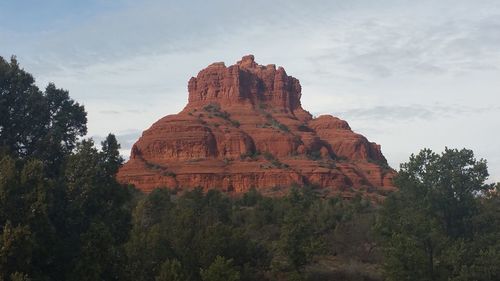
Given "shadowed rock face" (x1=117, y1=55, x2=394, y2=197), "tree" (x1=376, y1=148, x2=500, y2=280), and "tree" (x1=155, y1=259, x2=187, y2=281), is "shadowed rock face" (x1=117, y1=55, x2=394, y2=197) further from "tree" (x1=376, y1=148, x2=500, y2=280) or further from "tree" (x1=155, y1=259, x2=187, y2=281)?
"tree" (x1=155, y1=259, x2=187, y2=281)

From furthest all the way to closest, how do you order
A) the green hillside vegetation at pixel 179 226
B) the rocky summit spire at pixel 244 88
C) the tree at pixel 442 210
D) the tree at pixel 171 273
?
1. the rocky summit spire at pixel 244 88
2. the tree at pixel 442 210
3. the tree at pixel 171 273
4. the green hillside vegetation at pixel 179 226

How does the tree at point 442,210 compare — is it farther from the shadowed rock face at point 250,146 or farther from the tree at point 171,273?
the shadowed rock face at point 250,146

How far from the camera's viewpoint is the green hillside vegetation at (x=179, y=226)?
819 inches

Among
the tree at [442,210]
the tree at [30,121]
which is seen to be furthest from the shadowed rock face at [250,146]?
the tree at [30,121]

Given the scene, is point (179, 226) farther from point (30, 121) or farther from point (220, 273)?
point (30, 121)

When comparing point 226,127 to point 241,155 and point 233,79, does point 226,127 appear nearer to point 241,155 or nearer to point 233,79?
point 241,155

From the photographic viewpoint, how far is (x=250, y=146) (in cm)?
11181

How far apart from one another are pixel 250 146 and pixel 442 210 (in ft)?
231

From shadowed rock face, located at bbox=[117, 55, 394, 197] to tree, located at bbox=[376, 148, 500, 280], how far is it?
54676 millimetres

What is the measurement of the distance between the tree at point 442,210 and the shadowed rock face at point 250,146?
5468 centimetres

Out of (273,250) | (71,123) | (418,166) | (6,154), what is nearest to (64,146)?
(71,123)

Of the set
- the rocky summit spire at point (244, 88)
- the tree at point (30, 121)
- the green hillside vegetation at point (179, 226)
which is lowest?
the green hillside vegetation at point (179, 226)

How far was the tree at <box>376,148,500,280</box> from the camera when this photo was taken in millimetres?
35344

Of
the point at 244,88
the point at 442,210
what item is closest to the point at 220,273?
the point at 442,210
